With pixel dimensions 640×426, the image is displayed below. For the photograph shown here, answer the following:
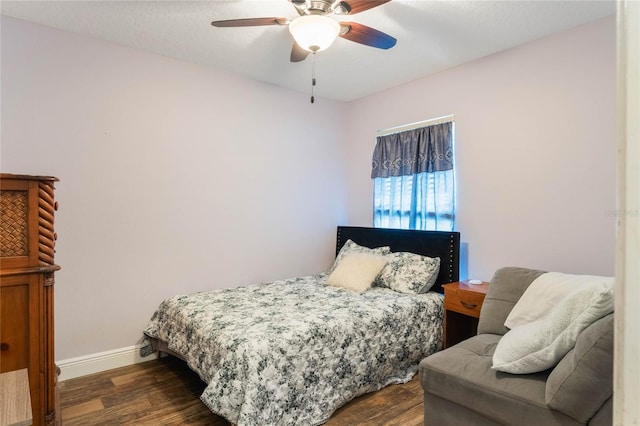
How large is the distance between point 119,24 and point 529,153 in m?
3.17

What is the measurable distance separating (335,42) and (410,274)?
6.61ft

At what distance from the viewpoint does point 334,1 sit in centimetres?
189

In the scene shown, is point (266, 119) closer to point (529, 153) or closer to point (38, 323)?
point (529, 153)

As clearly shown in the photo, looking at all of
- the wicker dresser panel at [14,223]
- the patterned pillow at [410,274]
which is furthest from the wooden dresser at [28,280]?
the patterned pillow at [410,274]

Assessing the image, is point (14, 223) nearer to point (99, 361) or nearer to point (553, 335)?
point (99, 361)

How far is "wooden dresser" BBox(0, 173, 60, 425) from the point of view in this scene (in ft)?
4.05

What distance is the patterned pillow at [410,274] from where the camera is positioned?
3104mm

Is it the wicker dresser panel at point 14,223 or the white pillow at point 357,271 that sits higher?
the wicker dresser panel at point 14,223

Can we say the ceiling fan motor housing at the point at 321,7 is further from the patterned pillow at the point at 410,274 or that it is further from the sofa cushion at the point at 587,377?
the patterned pillow at the point at 410,274

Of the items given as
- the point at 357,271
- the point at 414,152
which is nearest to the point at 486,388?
the point at 357,271

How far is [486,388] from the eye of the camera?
1.66 metres

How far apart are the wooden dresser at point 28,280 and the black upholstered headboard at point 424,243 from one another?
2.80 metres

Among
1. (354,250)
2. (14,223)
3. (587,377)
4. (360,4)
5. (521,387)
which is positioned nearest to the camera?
(14,223)

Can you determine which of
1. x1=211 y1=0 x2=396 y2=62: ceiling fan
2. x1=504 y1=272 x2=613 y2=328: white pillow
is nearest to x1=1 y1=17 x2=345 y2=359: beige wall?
x1=211 y1=0 x2=396 y2=62: ceiling fan
